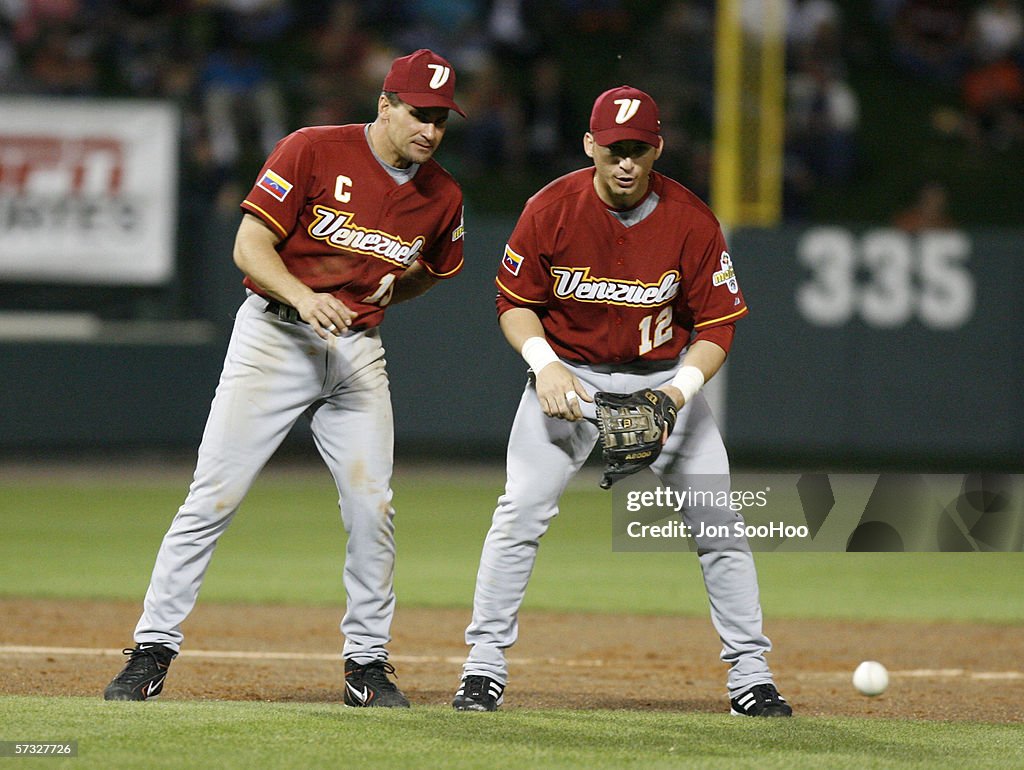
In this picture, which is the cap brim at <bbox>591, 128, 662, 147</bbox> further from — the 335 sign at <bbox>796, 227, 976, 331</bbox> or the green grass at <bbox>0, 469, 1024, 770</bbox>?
the 335 sign at <bbox>796, 227, 976, 331</bbox>

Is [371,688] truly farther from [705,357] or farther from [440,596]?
[440,596]

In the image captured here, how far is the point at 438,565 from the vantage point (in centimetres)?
905

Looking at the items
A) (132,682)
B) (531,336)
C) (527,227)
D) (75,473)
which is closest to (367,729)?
(132,682)

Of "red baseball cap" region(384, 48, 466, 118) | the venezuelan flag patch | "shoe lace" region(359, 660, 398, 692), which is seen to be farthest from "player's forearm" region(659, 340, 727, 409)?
"shoe lace" region(359, 660, 398, 692)

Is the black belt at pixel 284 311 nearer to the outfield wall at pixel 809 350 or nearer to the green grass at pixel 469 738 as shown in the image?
the green grass at pixel 469 738

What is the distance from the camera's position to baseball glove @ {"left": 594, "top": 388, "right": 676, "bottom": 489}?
15.4 feet

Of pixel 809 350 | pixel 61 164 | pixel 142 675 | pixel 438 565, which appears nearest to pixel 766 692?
pixel 142 675

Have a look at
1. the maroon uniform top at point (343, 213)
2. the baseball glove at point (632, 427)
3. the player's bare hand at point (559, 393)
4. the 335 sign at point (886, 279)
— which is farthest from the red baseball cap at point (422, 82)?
the 335 sign at point (886, 279)

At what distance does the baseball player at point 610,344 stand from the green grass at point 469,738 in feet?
1.00

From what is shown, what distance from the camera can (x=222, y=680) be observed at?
568 cm

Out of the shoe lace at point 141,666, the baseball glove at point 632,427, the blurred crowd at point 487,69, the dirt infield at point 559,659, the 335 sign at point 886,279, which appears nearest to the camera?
the baseball glove at point 632,427

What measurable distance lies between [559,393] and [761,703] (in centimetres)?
119

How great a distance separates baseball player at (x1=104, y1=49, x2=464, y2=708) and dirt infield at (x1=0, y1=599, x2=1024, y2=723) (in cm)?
50

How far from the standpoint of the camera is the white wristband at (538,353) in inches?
190
